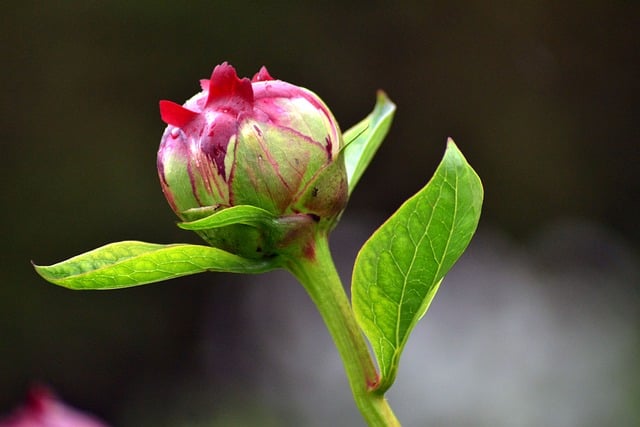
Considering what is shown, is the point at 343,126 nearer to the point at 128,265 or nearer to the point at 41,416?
the point at 41,416

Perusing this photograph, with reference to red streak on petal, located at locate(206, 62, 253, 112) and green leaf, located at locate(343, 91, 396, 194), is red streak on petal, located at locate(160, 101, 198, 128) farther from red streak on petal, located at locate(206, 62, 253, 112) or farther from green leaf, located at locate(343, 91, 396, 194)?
green leaf, located at locate(343, 91, 396, 194)

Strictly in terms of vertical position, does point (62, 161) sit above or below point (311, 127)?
below

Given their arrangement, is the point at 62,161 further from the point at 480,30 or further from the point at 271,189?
the point at 271,189

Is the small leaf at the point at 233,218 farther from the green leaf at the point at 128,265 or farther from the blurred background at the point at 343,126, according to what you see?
the blurred background at the point at 343,126

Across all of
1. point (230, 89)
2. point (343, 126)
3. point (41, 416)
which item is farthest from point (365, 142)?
point (343, 126)

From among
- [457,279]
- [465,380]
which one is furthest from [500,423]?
[457,279]

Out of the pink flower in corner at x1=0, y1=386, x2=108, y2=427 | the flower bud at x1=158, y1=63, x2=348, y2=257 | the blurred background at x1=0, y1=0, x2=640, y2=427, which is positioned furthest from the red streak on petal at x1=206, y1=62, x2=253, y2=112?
the blurred background at x1=0, y1=0, x2=640, y2=427
